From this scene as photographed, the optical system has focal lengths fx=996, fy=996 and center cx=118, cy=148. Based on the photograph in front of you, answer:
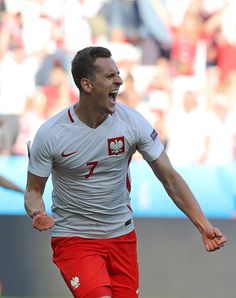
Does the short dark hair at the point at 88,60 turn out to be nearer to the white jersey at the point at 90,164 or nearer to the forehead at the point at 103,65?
the forehead at the point at 103,65

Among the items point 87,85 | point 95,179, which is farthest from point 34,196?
point 87,85

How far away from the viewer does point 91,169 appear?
227 inches

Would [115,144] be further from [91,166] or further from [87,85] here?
[87,85]

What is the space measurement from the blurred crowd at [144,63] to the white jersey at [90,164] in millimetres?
3229

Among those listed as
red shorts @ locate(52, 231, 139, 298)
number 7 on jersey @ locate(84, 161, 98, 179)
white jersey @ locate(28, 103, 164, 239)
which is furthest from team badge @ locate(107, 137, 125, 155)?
red shorts @ locate(52, 231, 139, 298)

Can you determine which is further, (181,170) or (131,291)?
(181,170)

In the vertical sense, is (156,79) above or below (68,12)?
below

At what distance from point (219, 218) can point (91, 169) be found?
3552 millimetres

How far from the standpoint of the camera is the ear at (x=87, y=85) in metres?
5.71

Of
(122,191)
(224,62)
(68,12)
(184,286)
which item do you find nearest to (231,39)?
(224,62)

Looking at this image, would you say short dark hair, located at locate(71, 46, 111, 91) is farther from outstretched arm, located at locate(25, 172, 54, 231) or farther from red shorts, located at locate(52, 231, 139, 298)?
red shorts, located at locate(52, 231, 139, 298)

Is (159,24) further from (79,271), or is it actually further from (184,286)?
(79,271)

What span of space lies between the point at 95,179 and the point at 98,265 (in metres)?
0.50

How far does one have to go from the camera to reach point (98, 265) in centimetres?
576
